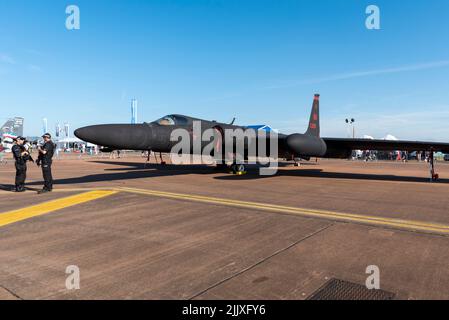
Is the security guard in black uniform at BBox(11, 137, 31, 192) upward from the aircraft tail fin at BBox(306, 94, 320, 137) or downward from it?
downward

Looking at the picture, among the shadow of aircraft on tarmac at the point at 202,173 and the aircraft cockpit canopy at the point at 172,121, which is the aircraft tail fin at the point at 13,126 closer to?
the shadow of aircraft on tarmac at the point at 202,173

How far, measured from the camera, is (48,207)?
22.7ft

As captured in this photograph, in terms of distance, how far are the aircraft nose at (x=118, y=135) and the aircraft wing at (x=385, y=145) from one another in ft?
29.2

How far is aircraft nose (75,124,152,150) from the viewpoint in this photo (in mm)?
8352

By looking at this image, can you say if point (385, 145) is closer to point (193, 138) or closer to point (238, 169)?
point (238, 169)

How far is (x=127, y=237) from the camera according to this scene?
188 inches

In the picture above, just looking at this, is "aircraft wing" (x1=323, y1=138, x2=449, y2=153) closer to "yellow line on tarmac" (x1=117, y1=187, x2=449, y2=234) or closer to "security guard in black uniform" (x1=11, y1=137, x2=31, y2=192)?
"yellow line on tarmac" (x1=117, y1=187, x2=449, y2=234)

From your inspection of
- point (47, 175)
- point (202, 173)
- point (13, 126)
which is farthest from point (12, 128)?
point (47, 175)

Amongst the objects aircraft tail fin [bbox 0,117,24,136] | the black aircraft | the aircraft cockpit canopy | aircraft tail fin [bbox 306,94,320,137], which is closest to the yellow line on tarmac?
the black aircraft

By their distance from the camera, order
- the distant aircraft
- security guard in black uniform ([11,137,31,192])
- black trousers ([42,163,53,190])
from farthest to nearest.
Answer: the distant aircraft < security guard in black uniform ([11,137,31,192]) < black trousers ([42,163,53,190])

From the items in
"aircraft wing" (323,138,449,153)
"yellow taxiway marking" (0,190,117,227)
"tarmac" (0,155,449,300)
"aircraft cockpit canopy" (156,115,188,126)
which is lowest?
"tarmac" (0,155,449,300)
